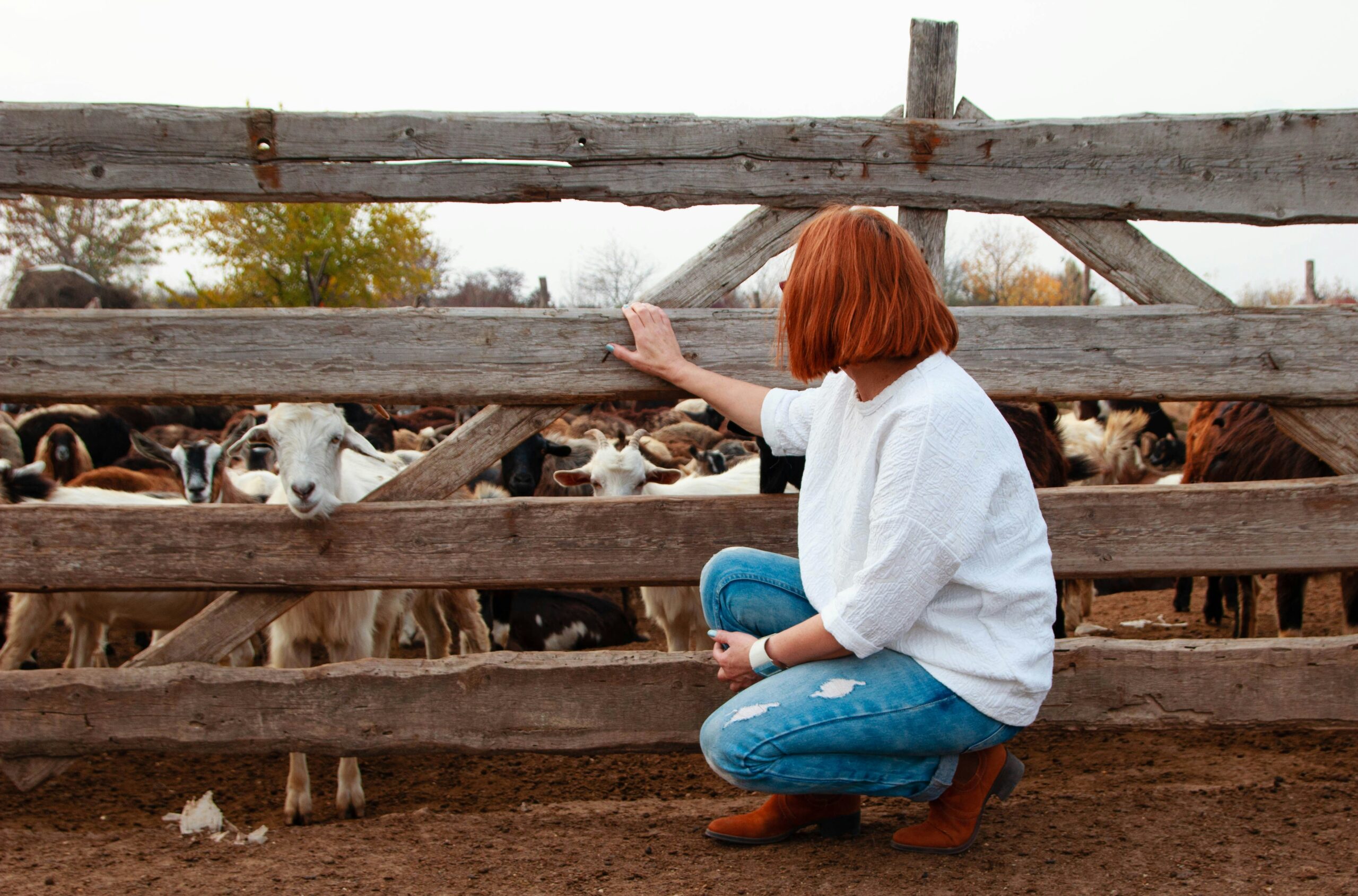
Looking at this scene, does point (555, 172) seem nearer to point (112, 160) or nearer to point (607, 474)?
point (112, 160)

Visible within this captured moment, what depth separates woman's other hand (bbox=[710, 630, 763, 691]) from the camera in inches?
112

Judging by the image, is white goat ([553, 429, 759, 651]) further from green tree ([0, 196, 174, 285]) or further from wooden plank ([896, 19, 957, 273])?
green tree ([0, 196, 174, 285])

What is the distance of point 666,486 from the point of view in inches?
273

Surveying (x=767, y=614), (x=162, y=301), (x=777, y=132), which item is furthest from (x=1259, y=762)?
(x=162, y=301)

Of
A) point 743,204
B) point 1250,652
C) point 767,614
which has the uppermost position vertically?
point 743,204

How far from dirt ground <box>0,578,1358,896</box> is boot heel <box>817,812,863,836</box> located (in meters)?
0.03

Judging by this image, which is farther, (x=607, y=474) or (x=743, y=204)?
(x=607, y=474)

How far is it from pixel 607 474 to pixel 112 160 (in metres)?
3.74

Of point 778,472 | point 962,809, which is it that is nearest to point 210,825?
point 778,472

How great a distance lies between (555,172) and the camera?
3.49m

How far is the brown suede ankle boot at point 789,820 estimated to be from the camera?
122 inches

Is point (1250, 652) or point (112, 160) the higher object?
point (112, 160)

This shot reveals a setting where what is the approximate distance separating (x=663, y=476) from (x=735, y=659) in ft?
13.7

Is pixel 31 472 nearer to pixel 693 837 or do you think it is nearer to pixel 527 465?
pixel 527 465
